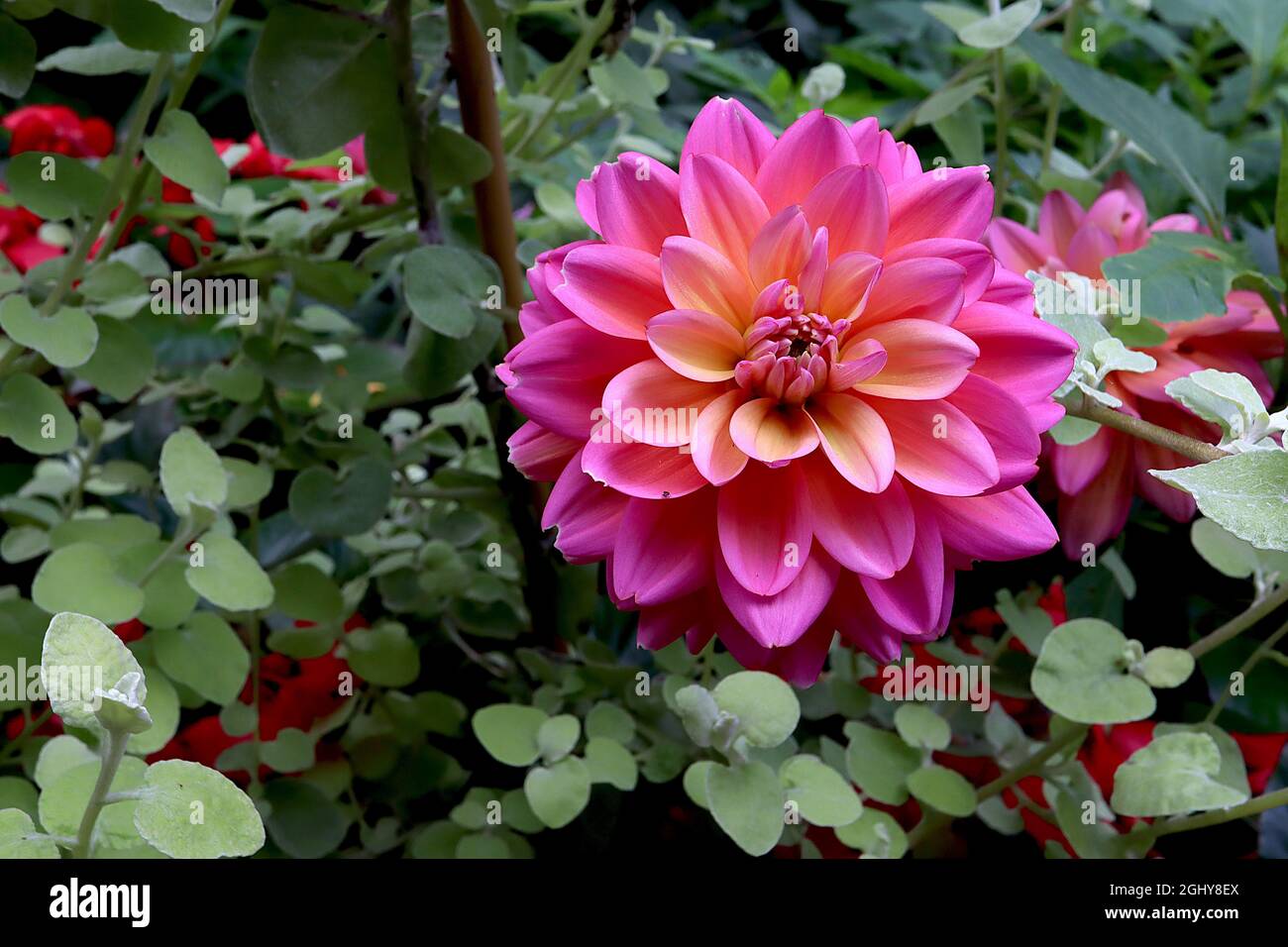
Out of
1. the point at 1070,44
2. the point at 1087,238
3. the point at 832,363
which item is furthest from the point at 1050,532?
the point at 1070,44

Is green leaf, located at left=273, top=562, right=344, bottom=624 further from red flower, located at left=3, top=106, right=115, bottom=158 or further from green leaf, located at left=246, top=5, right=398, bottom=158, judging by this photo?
red flower, located at left=3, top=106, right=115, bottom=158

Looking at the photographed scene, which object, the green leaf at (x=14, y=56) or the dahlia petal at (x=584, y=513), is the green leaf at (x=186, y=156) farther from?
the dahlia petal at (x=584, y=513)

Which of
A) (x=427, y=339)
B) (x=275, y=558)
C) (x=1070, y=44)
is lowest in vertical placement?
(x=275, y=558)

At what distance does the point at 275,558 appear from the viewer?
442mm

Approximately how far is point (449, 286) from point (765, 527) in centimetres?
15

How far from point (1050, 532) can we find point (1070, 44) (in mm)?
298

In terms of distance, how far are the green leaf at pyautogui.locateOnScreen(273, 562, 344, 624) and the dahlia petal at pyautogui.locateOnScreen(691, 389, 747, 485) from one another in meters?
0.19

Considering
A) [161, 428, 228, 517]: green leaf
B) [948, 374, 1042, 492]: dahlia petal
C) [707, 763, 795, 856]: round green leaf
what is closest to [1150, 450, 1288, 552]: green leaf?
[948, 374, 1042, 492]: dahlia petal

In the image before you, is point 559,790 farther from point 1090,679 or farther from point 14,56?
point 14,56

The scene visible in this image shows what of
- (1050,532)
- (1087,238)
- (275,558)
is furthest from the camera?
(275,558)

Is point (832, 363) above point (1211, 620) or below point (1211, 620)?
above

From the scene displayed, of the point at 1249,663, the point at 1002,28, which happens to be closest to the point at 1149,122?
the point at 1002,28

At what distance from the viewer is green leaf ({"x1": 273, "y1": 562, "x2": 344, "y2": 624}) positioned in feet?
1.18

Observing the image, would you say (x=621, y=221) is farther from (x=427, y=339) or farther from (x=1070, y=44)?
(x=1070, y=44)
